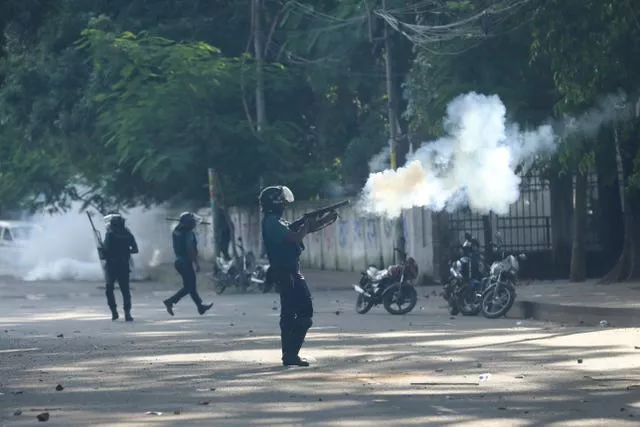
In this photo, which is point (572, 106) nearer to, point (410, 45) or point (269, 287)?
point (269, 287)

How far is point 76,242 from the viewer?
5697cm

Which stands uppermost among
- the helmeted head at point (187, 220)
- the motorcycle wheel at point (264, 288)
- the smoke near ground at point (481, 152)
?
the smoke near ground at point (481, 152)

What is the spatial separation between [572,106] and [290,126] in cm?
1626

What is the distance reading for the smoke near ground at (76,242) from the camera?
169ft

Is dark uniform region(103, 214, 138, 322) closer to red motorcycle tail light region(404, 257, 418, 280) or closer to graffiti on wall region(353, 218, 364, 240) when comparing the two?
red motorcycle tail light region(404, 257, 418, 280)

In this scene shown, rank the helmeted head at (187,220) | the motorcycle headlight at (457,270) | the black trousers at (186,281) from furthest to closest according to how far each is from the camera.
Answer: the black trousers at (186,281) → the helmeted head at (187,220) → the motorcycle headlight at (457,270)

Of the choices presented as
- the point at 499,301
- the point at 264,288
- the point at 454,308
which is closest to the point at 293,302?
the point at 499,301

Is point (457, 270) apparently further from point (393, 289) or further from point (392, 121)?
point (392, 121)

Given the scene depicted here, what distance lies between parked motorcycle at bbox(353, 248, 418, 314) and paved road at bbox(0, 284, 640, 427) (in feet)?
5.20

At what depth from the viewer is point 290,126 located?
43.0 m

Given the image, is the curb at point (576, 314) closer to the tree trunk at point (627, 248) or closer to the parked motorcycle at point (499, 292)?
the parked motorcycle at point (499, 292)

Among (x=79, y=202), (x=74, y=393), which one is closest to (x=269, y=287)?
(x=79, y=202)

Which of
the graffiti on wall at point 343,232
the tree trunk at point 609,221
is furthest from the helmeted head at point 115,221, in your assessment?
the graffiti on wall at point 343,232

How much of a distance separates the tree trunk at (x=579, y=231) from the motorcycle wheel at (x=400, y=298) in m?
6.54
